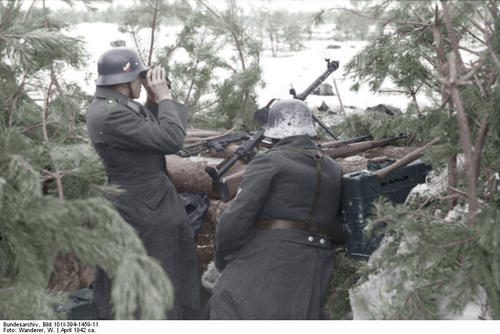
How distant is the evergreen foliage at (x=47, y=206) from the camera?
1.46 m

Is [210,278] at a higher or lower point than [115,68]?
lower

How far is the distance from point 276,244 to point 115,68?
1.54 meters

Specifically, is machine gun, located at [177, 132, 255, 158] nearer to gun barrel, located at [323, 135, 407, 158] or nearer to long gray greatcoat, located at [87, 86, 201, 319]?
gun barrel, located at [323, 135, 407, 158]

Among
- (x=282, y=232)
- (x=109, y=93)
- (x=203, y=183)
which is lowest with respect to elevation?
(x=203, y=183)

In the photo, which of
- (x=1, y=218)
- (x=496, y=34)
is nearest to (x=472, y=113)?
(x=496, y=34)

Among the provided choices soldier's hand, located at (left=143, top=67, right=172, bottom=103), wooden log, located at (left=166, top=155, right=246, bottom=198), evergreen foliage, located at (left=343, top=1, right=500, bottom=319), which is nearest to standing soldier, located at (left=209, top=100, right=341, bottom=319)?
evergreen foliage, located at (left=343, top=1, right=500, bottom=319)

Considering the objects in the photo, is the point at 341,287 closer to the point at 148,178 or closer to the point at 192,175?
the point at 148,178

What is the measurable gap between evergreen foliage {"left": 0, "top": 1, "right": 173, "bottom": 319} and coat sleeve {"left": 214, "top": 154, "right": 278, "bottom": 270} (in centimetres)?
92

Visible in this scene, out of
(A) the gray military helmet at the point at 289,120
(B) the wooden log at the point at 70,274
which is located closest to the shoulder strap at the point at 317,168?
(A) the gray military helmet at the point at 289,120

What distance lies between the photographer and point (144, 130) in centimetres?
290

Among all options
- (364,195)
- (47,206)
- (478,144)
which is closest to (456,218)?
(478,144)

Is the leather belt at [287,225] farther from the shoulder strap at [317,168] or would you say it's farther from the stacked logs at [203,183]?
the stacked logs at [203,183]

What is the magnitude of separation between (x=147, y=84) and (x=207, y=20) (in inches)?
87.5

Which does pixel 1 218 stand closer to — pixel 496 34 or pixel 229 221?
pixel 229 221
